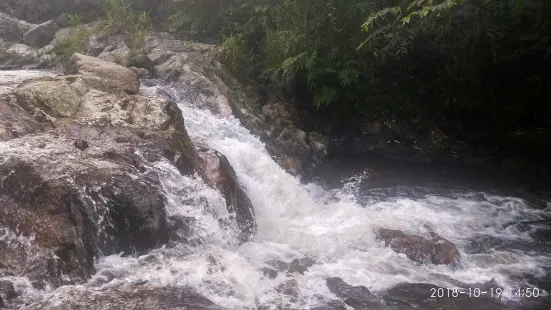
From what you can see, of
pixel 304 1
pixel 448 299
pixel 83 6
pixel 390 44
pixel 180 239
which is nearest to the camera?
pixel 448 299

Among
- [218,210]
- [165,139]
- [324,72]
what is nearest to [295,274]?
[218,210]

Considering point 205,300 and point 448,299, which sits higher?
point 448,299

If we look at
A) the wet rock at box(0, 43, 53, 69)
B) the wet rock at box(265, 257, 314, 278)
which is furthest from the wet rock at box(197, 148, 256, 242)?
the wet rock at box(0, 43, 53, 69)

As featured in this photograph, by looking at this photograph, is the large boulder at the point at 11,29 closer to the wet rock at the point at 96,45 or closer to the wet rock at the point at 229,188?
the wet rock at the point at 96,45

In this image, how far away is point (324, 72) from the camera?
890 centimetres

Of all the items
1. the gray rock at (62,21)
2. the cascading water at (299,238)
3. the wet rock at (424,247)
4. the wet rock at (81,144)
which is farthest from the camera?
the gray rock at (62,21)

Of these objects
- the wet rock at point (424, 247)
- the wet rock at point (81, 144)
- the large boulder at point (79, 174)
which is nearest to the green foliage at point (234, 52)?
the large boulder at point (79, 174)

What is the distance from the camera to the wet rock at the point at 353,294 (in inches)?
194

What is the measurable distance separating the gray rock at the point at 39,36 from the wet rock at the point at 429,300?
34.7ft

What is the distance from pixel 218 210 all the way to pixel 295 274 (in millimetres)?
1441

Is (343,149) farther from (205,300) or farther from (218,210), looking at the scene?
(205,300)

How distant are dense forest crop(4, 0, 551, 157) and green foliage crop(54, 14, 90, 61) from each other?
3.42 metres

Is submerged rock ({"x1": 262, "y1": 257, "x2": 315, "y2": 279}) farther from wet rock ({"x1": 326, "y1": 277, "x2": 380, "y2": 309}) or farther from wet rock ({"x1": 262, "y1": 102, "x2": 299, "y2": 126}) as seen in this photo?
wet rock ({"x1": 262, "y1": 102, "x2": 299, "y2": 126})

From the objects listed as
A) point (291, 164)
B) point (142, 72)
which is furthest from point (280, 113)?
point (142, 72)
